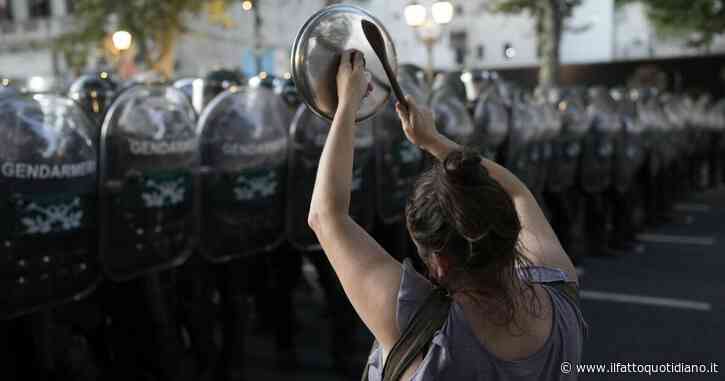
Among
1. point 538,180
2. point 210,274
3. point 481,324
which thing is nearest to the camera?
point 481,324

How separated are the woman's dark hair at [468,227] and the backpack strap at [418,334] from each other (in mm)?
45

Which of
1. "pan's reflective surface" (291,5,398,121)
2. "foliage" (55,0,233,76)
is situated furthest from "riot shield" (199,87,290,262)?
"foliage" (55,0,233,76)

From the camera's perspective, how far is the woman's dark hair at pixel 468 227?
1.22 meters

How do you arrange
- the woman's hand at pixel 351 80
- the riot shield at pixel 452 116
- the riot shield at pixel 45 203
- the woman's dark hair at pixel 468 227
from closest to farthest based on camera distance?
the woman's dark hair at pixel 468 227, the woman's hand at pixel 351 80, the riot shield at pixel 45 203, the riot shield at pixel 452 116

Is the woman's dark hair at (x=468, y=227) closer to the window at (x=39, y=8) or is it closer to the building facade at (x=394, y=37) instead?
the building facade at (x=394, y=37)

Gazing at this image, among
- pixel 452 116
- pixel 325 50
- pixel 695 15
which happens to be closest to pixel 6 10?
pixel 695 15

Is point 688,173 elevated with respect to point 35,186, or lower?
lower

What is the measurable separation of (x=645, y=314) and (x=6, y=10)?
28.7 meters

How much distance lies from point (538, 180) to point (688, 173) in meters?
5.81

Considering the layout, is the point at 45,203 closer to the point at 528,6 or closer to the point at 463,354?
the point at 463,354

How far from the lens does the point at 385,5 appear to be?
34.5m

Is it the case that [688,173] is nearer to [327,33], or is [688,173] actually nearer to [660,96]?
[660,96]

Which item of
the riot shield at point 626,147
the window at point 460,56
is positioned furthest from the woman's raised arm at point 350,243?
the window at point 460,56

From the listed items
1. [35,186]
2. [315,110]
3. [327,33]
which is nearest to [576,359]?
[315,110]
